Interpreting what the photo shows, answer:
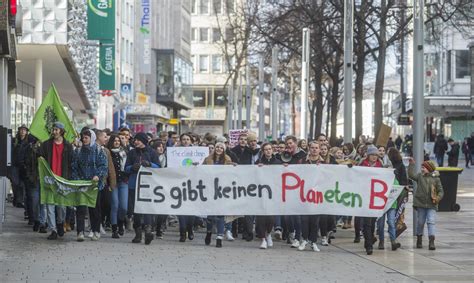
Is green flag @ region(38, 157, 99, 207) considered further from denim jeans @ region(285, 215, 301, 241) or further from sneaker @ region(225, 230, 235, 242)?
denim jeans @ region(285, 215, 301, 241)

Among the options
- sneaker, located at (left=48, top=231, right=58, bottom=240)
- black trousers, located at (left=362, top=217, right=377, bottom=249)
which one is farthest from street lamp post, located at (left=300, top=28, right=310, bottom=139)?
sneaker, located at (left=48, top=231, right=58, bottom=240)

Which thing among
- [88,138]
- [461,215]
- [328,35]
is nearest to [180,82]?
[328,35]

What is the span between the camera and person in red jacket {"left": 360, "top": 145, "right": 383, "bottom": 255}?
1658 cm

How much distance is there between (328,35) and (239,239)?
22.2 meters

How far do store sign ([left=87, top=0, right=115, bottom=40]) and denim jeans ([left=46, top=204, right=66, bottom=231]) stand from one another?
27.6 meters

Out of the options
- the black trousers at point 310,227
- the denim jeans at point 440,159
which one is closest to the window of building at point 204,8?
the denim jeans at point 440,159

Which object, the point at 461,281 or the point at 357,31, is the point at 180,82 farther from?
the point at 461,281

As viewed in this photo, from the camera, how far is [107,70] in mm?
54594

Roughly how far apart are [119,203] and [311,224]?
3.30 metres

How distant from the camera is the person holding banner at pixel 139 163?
17.4 meters

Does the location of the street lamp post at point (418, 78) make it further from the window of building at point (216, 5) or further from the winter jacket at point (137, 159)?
the window of building at point (216, 5)

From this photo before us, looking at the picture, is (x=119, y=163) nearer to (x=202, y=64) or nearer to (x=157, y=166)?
(x=157, y=166)

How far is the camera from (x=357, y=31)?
39781 millimetres

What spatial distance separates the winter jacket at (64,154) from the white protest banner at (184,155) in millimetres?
3042
